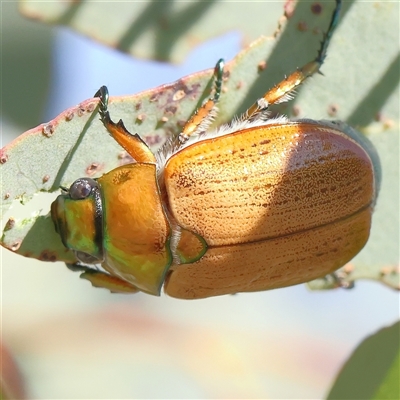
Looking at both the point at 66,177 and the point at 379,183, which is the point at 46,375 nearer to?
the point at 66,177

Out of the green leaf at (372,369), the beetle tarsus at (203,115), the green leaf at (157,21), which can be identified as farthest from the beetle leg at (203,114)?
the green leaf at (372,369)

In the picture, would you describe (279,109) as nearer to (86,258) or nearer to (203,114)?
(203,114)

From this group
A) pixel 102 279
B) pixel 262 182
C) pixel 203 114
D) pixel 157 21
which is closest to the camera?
pixel 262 182

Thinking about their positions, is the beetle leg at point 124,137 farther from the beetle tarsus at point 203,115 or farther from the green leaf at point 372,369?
the green leaf at point 372,369

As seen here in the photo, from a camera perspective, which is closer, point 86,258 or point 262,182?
point 262,182

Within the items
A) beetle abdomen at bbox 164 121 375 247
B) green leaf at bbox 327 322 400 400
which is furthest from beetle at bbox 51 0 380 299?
green leaf at bbox 327 322 400 400

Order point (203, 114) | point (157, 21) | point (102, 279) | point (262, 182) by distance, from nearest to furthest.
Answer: point (262, 182)
point (203, 114)
point (102, 279)
point (157, 21)

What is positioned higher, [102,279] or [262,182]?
[262,182]

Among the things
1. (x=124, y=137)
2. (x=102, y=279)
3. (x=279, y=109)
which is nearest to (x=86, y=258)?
(x=102, y=279)
